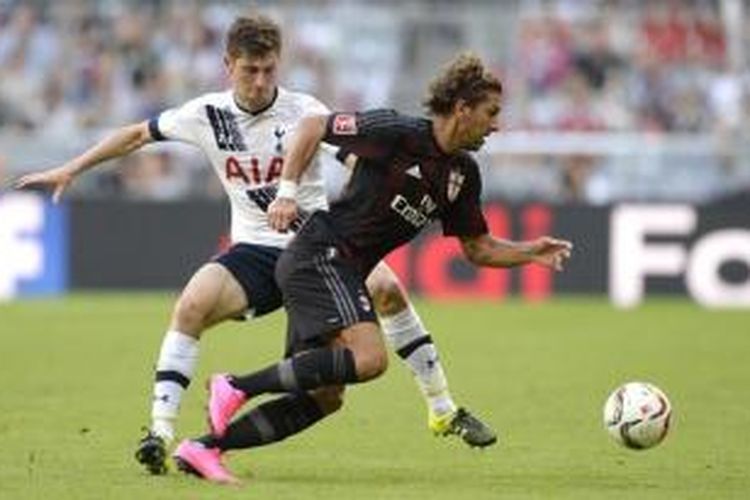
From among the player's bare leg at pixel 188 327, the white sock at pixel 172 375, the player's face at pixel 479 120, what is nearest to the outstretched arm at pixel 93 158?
the player's bare leg at pixel 188 327

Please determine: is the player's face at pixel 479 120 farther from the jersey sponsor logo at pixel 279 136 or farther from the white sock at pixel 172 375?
the white sock at pixel 172 375

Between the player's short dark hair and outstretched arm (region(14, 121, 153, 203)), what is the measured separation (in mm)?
677

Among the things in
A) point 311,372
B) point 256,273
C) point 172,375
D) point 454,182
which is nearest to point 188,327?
point 172,375

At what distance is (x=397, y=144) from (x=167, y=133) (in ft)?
4.57

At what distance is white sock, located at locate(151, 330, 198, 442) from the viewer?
954cm

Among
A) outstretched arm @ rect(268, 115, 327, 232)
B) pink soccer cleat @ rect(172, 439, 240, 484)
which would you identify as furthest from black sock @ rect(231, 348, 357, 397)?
outstretched arm @ rect(268, 115, 327, 232)

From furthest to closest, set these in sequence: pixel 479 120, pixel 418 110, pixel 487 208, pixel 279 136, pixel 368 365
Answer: pixel 418 110
pixel 487 208
pixel 279 136
pixel 479 120
pixel 368 365

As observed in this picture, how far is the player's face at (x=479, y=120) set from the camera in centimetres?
934

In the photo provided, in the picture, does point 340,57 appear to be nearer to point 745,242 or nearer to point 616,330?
point 745,242

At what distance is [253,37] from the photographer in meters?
9.61

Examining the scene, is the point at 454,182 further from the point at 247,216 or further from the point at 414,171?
the point at 247,216

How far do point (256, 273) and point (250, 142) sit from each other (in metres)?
0.69

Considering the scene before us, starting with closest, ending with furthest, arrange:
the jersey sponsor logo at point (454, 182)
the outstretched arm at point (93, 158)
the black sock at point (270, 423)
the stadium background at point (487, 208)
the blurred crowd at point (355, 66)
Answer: the black sock at point (270, 423) → the jersey sponsor logo at point (454, 182) → the outstretched arm at point (93, 158) → the stadium background at point (487, 208) → the blurred crowd at point (355, 66)

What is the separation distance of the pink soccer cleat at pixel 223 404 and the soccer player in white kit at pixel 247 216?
14 cm
